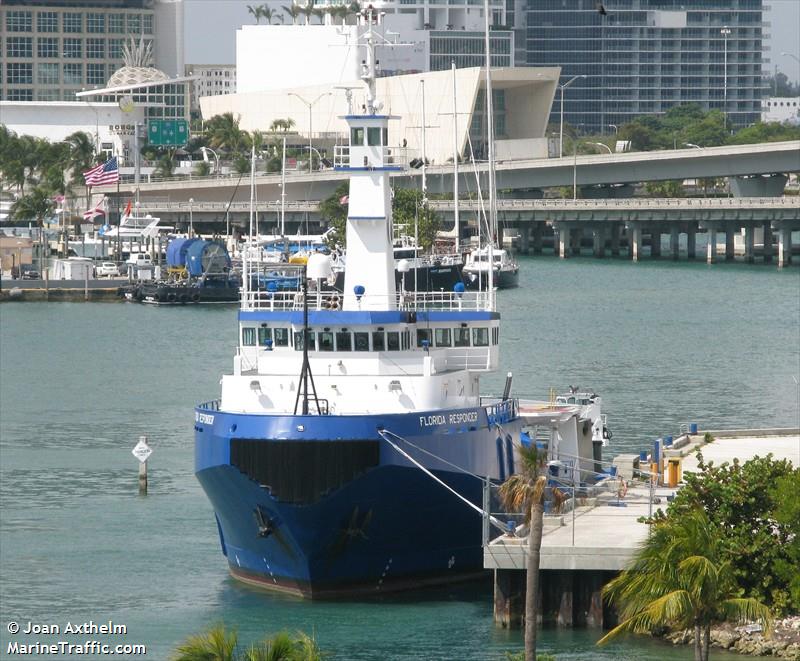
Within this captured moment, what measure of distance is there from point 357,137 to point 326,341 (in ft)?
18.1

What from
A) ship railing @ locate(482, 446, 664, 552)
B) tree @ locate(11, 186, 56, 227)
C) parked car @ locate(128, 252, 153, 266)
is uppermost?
tree @ locate(11, 186, 56, 227)

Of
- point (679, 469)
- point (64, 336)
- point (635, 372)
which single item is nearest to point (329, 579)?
point (679, 469)

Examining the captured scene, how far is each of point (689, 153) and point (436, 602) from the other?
150 m

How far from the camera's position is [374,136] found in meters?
48.1

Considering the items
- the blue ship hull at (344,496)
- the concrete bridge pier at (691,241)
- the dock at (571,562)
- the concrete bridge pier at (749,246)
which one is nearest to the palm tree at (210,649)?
the dock at (571,562)

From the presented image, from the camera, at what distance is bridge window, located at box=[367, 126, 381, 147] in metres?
48.0

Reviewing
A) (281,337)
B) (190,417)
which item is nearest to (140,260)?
(190,417)

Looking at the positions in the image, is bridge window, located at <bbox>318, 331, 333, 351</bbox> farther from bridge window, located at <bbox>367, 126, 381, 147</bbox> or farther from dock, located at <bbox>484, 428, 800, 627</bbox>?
dock, located at <bbox>484, 428, 800, 627</bbox>

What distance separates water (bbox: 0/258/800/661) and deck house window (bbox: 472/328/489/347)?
6161 millimetres

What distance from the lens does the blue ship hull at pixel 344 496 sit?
42.3m

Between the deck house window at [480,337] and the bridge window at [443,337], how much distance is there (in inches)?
24.2

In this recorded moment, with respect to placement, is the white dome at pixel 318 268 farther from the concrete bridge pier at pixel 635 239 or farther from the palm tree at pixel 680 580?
the concrete bridge pier at pixel 635 239

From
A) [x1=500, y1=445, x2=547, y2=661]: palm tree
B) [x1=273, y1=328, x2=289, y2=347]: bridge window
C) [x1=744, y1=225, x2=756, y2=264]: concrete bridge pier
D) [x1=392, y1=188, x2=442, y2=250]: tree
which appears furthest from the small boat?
[x1=500, y1=445, x2=547, y2=661]: palm tree

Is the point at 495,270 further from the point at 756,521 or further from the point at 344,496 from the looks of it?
the point at 756,521
